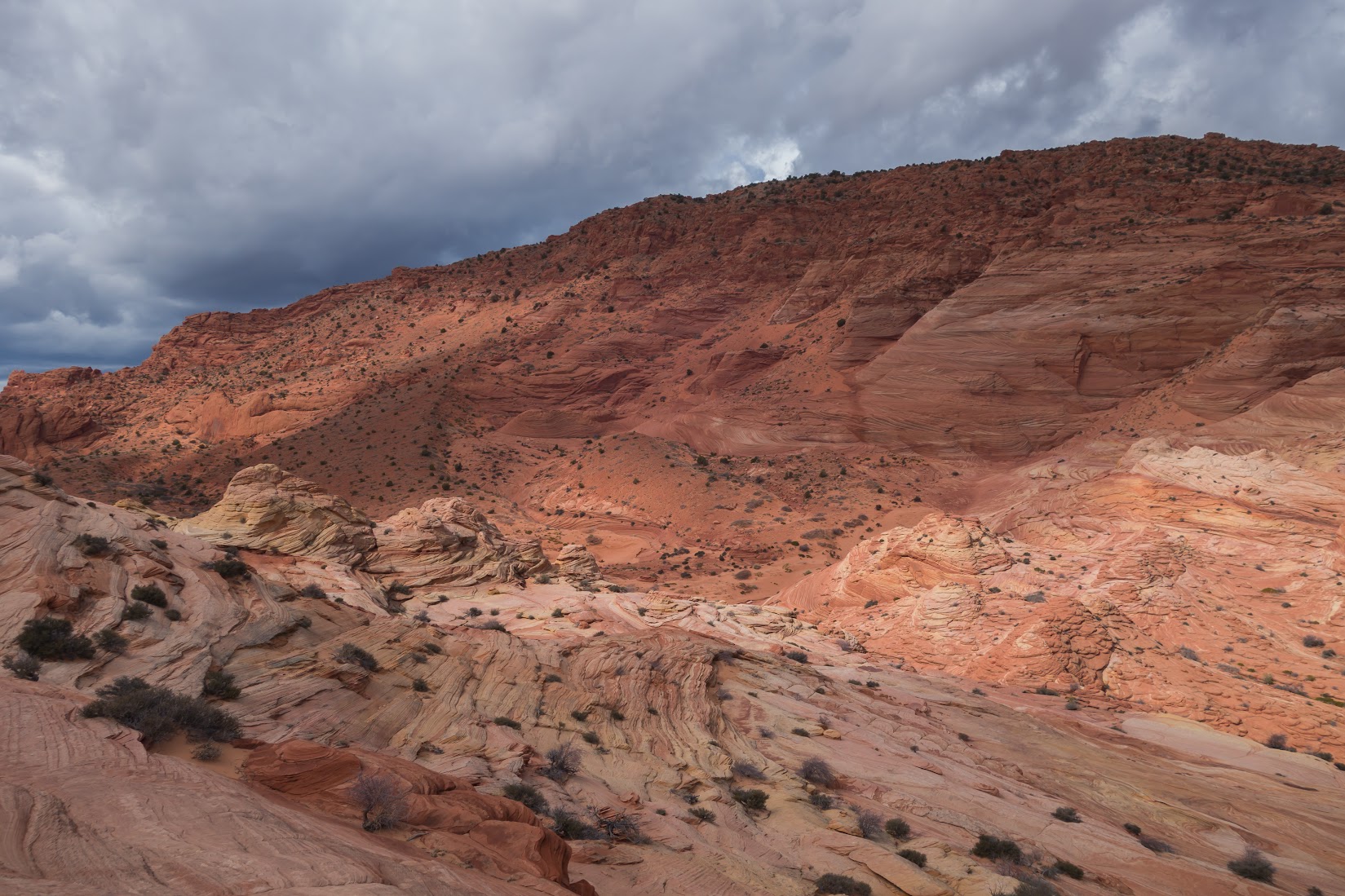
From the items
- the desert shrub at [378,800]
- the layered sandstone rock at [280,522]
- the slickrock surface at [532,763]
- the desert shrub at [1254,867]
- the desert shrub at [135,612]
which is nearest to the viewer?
the slickrock surface at [532,763]

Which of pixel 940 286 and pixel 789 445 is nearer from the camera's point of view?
pixel 789 445

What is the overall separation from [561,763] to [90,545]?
786cm

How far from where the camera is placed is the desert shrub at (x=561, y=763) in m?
7.94

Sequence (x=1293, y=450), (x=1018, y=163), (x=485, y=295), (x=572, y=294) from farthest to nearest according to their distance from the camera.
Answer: (x=485, y=295) → (x=572, y=294) → (x=1018, y=163) → (x=1293, y=450)

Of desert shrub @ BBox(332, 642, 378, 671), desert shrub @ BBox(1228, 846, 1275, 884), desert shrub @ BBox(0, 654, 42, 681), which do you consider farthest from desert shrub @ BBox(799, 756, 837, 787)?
desert shrub @ BBox(0, 654, 42, 681)

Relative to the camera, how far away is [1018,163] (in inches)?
2229

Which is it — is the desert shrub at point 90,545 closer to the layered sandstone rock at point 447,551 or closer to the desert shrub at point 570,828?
the desert shrub at point 570,828

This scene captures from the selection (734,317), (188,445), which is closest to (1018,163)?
(734,317)

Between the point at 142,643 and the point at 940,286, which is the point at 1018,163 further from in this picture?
the point at 142,643

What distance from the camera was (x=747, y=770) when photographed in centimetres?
968

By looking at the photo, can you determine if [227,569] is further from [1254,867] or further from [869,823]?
[1254,867]

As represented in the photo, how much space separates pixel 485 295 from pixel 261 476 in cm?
5486

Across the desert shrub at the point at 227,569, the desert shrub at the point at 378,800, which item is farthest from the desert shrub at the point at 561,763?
the desert shrub at the point at 227,569

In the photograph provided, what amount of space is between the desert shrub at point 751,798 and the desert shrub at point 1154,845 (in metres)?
5.63
